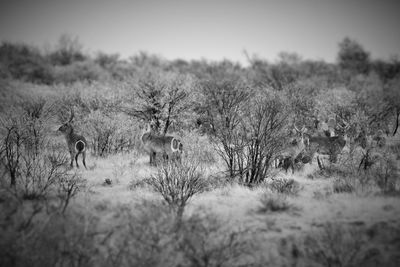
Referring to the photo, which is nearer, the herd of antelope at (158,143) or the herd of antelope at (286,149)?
the herd of antelope at (286,149)

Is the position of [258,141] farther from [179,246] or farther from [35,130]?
[35,130]

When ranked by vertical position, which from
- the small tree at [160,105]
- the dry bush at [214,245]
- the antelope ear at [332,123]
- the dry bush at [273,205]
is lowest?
the dry bush at [214,245]

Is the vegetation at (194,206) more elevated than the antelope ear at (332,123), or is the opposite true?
the antelope ear at (332,123)

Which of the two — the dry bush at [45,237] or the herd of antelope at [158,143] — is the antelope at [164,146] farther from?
the dry bush at [45,237]

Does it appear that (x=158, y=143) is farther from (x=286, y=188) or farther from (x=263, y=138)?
(x=286, y=188)

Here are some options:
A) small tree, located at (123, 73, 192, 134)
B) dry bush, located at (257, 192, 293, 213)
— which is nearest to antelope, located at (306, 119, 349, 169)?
dry bush, located at (257, 192, 293, 213)

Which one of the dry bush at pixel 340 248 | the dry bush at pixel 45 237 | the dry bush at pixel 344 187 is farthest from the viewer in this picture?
the dry bush at pixel 344 187

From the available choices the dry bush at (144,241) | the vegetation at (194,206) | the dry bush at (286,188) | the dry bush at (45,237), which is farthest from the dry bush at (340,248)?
the dry bush at (45,237)

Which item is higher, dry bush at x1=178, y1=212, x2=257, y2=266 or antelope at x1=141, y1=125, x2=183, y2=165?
antelope at x1=141, y1=125, x2=183, y2=165

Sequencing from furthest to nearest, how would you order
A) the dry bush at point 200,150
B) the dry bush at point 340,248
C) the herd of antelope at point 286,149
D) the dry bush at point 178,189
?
the dry bush at point 200,150 < the herd of antelope at point 286,149 < the dry bush at point 178,189 < the dry bush at point 340,248

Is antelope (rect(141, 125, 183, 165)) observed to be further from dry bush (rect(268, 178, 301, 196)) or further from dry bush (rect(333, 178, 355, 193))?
dry bush (rect(333, 178, 355, 193))

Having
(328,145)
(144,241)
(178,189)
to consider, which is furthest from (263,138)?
(144,241)

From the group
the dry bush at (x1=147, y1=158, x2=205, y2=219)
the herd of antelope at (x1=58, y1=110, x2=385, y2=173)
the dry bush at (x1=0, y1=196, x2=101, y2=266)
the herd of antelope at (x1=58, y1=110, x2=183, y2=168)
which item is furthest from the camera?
the herd of antelope at (x1=58, y1=110, x2=183, y2=168)

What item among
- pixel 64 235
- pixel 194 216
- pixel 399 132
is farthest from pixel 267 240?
pixel 399 132
